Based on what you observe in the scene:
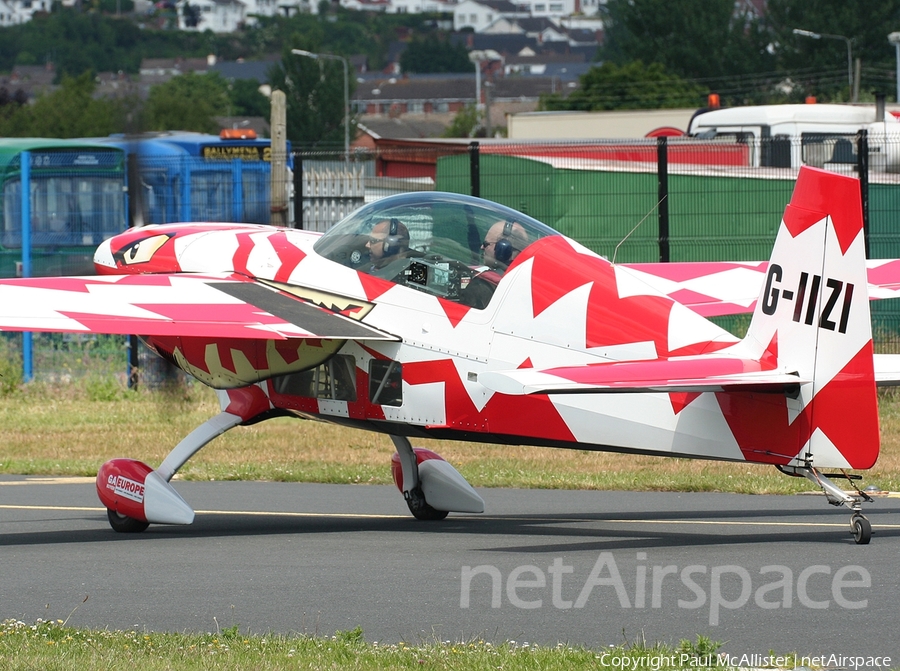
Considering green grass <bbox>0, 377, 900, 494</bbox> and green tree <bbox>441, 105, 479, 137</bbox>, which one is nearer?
green grass <bbox>0, 377, 900, 494</bbox>

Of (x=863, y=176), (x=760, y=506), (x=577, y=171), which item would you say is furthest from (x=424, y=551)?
(x=577, y=171)

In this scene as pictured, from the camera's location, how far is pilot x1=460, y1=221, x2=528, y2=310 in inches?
371

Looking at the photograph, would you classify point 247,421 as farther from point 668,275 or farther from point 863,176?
point 863,176

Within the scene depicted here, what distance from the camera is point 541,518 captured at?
10.7m

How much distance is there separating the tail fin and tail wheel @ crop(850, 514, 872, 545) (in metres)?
0.63

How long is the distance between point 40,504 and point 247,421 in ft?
8.32

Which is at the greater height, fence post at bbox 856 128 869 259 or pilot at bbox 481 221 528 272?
fence post at bbox 856 128 869 259

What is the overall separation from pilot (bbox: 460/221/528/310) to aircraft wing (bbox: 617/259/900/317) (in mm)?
1661

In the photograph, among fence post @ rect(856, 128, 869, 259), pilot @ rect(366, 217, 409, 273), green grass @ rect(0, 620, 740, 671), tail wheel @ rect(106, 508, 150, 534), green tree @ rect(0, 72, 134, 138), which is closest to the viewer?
green grass @ rect(0, 620, 740, 671)

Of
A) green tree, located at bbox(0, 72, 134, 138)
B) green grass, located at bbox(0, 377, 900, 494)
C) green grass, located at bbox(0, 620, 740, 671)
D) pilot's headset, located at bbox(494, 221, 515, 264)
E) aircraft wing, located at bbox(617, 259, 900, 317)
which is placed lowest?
green grass, located at bbox(0, 377, 900, 494)

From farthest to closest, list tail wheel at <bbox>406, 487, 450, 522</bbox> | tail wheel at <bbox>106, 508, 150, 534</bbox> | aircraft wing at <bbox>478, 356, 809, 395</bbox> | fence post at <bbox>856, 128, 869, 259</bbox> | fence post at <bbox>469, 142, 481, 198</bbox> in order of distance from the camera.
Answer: fence post at <bbox>469, 142, 481, 198</bbox> < fence post at <bbox>856, 128, 869, 259</bbox> < tail wheel at <bbox>406, 487, 450, 522</bbox> < tail wheel at <bbox>106, 508, 150, 534</bbox> < aircraft wing at <bbox>478, 356, 809, 395</bbox>

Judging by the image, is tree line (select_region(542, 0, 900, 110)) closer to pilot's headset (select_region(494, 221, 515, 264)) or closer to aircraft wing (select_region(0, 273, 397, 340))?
pilot's headset (select_region(494, 221, 515, 264))

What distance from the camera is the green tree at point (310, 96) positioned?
98.9 metres

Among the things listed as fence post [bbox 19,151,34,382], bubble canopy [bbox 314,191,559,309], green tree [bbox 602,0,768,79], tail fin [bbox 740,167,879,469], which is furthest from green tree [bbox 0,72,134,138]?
tail fin [bbox 740,167,879,469]
